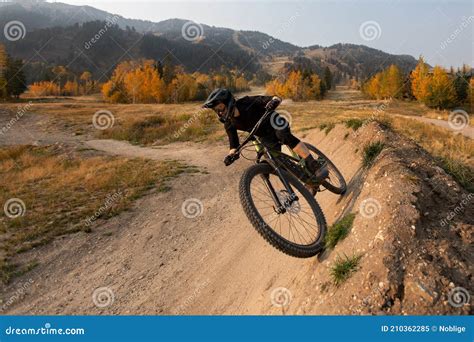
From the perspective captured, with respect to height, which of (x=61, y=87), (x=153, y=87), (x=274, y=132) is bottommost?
(x=61, y=87)

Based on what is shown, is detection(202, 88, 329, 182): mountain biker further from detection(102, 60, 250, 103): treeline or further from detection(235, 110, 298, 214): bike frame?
detection(102, 60, 250, 103): treeline

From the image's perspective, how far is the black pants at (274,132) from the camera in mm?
7258

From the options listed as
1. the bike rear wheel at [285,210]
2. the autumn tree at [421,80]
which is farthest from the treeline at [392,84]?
the bike rear wheel at [285,210]

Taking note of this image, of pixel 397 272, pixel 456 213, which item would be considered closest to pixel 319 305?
pixel 397 272

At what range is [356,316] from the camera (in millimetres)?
4441

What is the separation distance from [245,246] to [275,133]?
3.44 meters

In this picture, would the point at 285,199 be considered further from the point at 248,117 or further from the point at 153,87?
the point at 153,87

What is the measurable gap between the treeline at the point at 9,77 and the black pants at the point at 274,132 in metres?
91.1

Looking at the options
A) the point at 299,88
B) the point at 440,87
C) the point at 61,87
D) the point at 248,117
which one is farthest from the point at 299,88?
the point at 248,117

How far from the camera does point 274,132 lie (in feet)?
24.4

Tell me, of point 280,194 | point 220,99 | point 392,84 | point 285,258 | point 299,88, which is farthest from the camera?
point 299,88

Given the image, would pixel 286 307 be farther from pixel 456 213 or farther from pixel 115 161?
pixel 115 161

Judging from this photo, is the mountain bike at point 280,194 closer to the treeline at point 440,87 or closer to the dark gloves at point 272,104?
the dark gloves at point 272,104

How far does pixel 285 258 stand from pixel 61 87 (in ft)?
511
